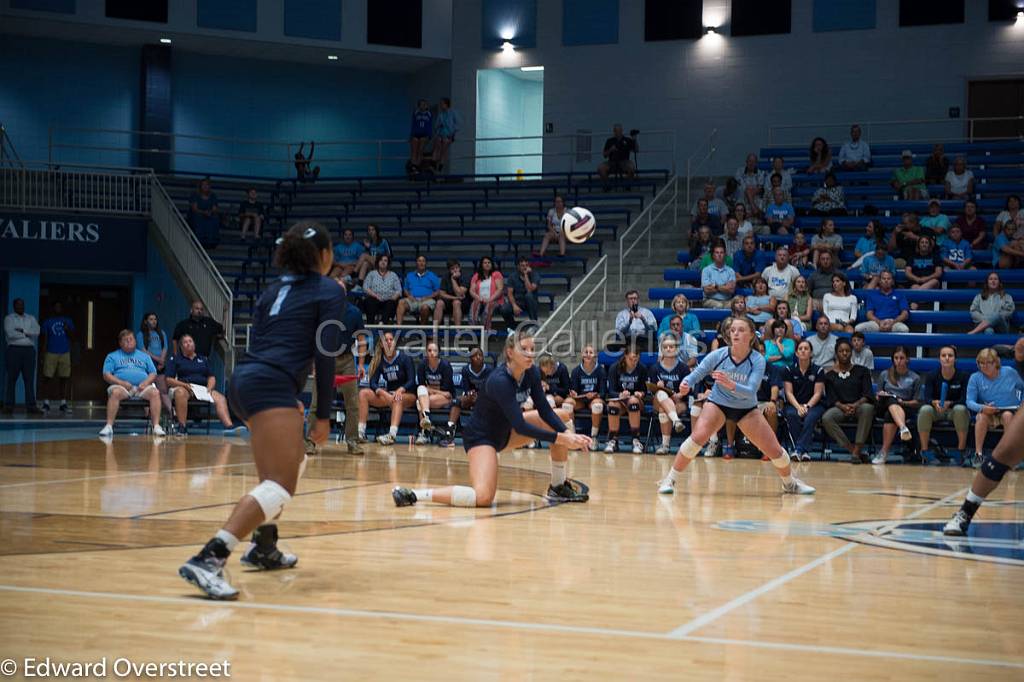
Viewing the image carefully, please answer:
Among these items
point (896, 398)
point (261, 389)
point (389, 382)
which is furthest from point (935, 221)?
point (261, 389)

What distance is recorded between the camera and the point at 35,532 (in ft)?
23.3

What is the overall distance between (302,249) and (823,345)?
11.2m

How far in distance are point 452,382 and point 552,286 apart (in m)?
4.56

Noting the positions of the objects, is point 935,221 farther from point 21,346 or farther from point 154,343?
point 21,346

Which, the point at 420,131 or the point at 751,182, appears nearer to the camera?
the point at 751,182

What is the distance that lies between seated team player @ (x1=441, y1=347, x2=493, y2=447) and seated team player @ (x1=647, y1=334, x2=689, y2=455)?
2.39m

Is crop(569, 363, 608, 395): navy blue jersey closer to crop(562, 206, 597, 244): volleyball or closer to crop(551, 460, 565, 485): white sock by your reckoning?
crop(562, 206, 597, 244): volleyball

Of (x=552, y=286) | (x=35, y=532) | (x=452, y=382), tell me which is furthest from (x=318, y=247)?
(x=552, y=286)

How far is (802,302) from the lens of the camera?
16641mm

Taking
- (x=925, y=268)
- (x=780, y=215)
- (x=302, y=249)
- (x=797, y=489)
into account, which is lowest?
(x=797, y=489)

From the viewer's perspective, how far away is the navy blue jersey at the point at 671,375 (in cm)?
1545

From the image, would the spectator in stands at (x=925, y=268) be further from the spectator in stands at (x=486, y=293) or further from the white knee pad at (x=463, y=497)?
the white knee pad at (x=463, y=497)

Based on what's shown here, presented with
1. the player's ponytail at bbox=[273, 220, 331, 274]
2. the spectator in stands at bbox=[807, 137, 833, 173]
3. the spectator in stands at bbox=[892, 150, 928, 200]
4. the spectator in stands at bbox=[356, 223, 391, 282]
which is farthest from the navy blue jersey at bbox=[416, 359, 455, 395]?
the player's ponytail at bbox=[273, 220, 331, 274]

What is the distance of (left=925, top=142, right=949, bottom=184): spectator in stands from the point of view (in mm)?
20875
